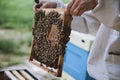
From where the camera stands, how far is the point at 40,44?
54.1 inches

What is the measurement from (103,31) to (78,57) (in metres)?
0.69

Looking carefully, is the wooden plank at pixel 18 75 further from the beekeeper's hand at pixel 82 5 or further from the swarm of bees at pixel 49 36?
the beekeeper's hand at pixel 82 5

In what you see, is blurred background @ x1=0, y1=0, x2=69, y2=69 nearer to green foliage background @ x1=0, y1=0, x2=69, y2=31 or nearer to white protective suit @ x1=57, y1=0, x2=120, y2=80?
green foliage background @ x1=0, y1=0, x2=69, y2=31

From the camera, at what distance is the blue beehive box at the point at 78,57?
1615 mm

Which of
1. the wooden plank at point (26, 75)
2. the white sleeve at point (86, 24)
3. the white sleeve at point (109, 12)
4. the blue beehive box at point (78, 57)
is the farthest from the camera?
the blue beehive box at point (78, 57)

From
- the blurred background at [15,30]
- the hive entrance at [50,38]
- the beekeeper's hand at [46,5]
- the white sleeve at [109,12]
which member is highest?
the white sleeve at [109,12]

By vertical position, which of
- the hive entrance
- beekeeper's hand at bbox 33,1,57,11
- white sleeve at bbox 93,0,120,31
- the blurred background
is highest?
white sleeve at bbox 93,0,120,31

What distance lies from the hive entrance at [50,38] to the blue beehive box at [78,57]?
38 cm

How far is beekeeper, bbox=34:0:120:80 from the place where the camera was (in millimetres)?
820

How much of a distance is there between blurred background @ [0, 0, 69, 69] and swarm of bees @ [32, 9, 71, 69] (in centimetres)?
134

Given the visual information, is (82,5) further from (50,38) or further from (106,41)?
(50,38)

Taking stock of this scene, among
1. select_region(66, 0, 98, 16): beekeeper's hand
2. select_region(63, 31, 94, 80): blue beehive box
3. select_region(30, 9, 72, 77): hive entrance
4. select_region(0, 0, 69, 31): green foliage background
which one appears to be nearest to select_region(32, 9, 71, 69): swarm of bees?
select_region(30, 9, 72, 77): hive entrance

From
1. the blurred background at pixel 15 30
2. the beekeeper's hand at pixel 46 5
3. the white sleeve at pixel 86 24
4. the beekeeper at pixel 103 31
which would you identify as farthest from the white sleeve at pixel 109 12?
the blurred background at pixel 15 30

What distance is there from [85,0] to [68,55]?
1045mm
